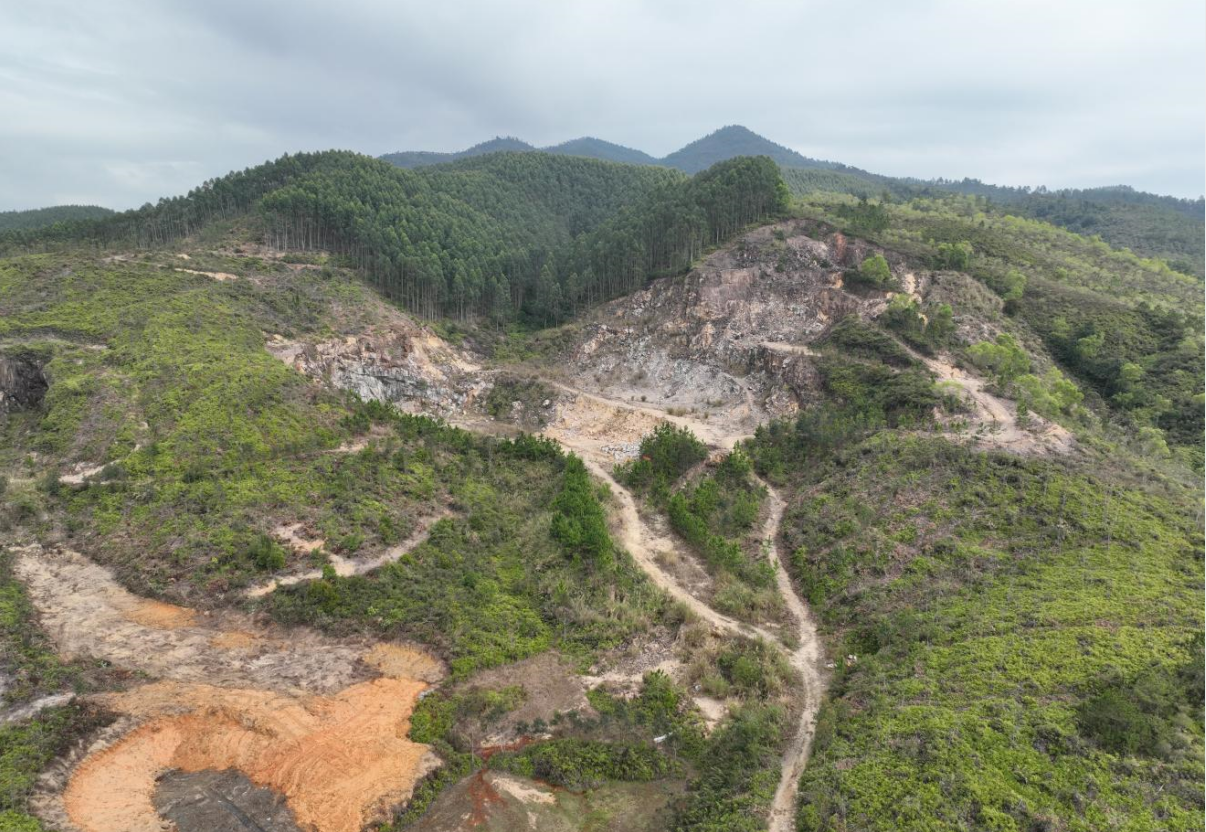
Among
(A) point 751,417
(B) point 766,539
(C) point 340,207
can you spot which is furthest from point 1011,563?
(C) point 340,207

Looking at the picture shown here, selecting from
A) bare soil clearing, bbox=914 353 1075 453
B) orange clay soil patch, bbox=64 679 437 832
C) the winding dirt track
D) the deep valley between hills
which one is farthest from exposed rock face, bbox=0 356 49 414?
bare soil clearing, bbox=914 353 1075 453

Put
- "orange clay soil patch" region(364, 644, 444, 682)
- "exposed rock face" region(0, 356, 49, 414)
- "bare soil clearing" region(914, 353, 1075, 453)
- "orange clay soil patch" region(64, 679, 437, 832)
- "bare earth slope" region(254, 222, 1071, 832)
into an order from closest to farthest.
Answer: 1. "orange clay soil patch" region(64, 679, 437, 832)
2. "orange clay soil patch" region(364, 644, 444, 682)
3. "bare soil clearing" region(914, 353, 1075, 453)
4. "exposed rock face" region(0, 356, 49, 414)
5. "bare earth slope" region(254, 222, 1071, 832)

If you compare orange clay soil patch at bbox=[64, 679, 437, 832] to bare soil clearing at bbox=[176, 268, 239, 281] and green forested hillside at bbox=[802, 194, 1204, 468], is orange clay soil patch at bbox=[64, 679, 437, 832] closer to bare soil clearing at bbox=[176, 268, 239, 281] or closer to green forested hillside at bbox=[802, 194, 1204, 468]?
bare soil clearing at bbox=[176, 268, 239, 281]

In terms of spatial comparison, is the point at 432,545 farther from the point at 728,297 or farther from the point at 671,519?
the point at 728,297

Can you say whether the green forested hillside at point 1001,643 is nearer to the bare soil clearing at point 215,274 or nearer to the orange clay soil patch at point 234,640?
the orange clay soil patch at point 234,640

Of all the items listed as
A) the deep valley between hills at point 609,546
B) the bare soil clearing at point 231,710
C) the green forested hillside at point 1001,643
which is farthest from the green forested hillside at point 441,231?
the bare soil clearing at point 231,710

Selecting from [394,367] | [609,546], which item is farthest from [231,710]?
[394,367]
